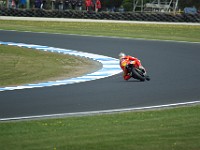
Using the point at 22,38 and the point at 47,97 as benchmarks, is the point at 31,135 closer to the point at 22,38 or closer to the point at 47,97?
the point at 47,97

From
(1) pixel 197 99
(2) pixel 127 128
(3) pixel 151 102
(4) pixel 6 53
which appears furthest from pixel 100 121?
(4) pixel 6 53

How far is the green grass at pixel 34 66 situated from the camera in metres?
17.6

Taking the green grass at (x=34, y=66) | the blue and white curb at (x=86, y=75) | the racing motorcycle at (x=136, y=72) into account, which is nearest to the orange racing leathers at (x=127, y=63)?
the racing motorcycle at (x=136, y=72)

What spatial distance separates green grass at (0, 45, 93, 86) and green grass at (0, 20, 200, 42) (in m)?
8.84

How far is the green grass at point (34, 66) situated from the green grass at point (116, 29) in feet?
29.0

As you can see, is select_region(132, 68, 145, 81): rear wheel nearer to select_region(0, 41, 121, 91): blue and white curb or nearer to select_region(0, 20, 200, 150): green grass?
select_region(0, 41, 121, 91): blue and white curb

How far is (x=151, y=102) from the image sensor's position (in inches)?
511

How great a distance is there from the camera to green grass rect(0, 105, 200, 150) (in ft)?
27.8

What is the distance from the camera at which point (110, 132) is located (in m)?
9.43

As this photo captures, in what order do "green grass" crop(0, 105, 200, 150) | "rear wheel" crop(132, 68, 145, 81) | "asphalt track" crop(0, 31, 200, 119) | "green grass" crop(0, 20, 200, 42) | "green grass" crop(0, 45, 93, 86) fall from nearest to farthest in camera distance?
"green grass" crop(0, 105, 200, 150), "asphalt track" crop(0, 31, 200, 119), "rear wheel" crop(132, 68, 145, 81), "green grass" crop(0, 45, 93, 86), "green grass" crop(0, 20, 200, 42)

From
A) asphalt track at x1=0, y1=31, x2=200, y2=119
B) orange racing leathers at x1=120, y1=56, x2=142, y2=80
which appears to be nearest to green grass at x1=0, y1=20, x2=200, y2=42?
asphalt track at x1=0, y1=31, x2=200, y2=119

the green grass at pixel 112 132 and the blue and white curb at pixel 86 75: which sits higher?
the green grass at pixel 112 132

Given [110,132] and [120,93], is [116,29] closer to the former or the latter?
[120,93]

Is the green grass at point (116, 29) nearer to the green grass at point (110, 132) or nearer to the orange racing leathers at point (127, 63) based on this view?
the orange racing leathers at point (127, 63)
